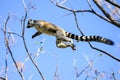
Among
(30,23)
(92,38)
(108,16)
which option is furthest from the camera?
(30,23)

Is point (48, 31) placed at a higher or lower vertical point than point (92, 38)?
higher

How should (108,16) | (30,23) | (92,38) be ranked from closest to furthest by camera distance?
1. (108,16)
2. (92,38)
3. (30,23)

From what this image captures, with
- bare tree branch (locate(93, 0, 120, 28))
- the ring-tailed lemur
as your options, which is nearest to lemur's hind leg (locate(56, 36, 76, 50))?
the ring-tailed lemur

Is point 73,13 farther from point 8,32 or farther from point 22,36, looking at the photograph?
point 8,32

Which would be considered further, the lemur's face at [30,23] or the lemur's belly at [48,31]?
the lemur's belly at [48,31]

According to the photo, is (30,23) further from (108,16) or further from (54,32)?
(108,16)

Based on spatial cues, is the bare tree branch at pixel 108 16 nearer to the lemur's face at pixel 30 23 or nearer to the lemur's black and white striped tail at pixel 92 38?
the lemur's black and white striped tail at pixel 92 38

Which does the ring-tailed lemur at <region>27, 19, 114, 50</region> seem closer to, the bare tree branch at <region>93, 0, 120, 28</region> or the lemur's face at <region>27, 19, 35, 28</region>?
the lemur's face at <region>27, 19, 35, 28</region>

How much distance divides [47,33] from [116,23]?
17.2ft

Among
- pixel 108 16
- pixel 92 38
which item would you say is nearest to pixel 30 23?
pixel 92 38

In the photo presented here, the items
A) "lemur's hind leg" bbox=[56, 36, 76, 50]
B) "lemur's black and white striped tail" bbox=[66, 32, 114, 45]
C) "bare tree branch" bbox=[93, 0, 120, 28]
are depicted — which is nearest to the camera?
"bare tree branch" bbox=[93, 0, 120, 28]

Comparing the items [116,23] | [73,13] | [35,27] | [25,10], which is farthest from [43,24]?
[116,23]

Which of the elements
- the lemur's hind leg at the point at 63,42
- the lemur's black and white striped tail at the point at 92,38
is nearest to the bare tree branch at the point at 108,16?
the lemur's black and white striped tail at the point at 92,38

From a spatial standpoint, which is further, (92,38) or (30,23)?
(30,23)
